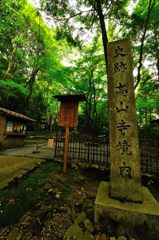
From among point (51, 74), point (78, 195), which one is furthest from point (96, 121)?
point (78, 195)

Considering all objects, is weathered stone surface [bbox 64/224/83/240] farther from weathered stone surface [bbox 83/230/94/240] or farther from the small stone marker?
the small stone marker

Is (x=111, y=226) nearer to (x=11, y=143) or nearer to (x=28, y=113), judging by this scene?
(x=11, y=143)

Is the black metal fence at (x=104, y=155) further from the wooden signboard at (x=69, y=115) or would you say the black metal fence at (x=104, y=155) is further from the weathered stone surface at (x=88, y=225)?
the weathered stone surface at (x=88, y=225)

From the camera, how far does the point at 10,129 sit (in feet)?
40.1

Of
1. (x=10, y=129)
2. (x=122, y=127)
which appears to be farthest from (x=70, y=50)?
(x=122, y=127)

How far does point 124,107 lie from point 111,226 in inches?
107

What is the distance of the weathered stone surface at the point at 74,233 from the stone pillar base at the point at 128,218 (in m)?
0.39

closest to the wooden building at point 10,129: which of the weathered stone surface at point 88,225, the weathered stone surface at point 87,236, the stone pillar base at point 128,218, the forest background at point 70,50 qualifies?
the forest background at point 70,50

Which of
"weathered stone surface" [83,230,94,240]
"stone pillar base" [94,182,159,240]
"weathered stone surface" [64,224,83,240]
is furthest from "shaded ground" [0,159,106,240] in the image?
"stone pillar base" [94,182,159,240]

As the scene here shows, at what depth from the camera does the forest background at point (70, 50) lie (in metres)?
8.28

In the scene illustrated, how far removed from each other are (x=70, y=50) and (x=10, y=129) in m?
12.6

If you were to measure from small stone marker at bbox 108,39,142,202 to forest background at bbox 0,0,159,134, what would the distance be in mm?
4353

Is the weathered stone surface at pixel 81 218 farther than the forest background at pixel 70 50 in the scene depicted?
No

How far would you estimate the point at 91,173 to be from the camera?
668 centimetres
